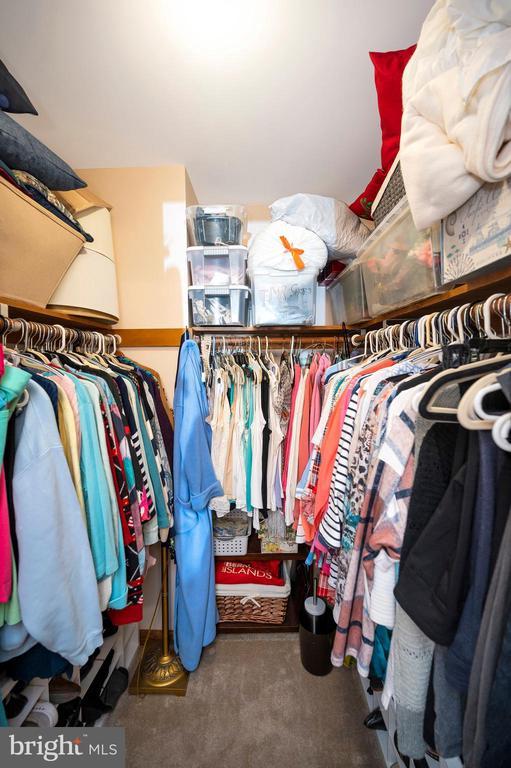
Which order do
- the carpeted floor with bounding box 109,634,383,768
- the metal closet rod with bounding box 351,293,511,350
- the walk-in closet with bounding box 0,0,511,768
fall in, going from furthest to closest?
the carpeted floor with bounding box 109,634,383,768 < the metal closet rod with bounding box 351,293,511,350 < the walk-in closet with bounding box 0,0,511,768

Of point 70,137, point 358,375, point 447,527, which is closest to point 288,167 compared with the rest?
point 70,137

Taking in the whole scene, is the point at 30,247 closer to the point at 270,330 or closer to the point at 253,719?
the point at 270,330

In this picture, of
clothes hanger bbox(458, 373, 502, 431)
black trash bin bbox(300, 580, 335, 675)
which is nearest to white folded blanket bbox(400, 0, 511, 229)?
clothes hanger bbox(458, 373, 502, 431)

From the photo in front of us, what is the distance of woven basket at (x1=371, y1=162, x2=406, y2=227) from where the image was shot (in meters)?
0.92

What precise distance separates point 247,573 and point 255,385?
107 centimetres

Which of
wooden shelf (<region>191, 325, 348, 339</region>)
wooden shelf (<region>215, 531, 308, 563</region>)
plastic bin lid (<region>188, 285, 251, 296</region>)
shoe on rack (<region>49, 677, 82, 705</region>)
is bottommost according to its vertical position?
shoe on rack (<region>49, 677, 82, 705</region>)

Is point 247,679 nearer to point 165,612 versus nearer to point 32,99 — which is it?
point 165,612

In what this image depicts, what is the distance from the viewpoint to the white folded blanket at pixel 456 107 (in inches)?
19.8

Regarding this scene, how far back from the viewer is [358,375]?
3.40 feet

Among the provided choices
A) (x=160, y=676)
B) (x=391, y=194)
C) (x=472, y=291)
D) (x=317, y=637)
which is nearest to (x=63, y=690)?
(x=160, y=676)

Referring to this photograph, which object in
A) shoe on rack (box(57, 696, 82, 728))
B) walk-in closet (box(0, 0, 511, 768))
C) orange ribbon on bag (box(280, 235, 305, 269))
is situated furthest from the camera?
orange ribbon on bag (box(280, 235, 305, 269))

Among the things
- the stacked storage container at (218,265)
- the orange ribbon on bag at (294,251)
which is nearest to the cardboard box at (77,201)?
the stacked storage container at (218,265)

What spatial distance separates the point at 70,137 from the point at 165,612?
224cm

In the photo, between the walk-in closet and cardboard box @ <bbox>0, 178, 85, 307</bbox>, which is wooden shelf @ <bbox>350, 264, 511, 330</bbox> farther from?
cardboard box @ <bbox>0, 178, 85, 307</bbox>
